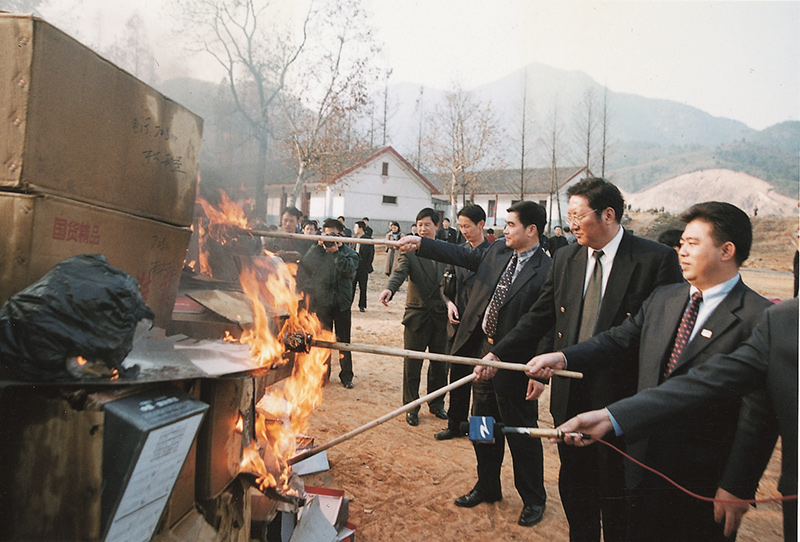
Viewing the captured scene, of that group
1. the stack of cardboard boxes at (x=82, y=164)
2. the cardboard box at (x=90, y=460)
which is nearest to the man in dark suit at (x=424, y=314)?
the stack of cardboard boxes at (x=82, y=164)

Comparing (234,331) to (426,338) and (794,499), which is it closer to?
(794,499)

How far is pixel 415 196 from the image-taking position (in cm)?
3919

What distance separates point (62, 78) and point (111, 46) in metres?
5.04

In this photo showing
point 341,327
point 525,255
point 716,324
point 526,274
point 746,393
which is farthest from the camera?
point 341,327

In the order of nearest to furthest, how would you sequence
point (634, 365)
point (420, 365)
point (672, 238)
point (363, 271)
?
1. point (634, 365)
2. point (672, 238)
3. point (420, 365)
4. point (363, 271)

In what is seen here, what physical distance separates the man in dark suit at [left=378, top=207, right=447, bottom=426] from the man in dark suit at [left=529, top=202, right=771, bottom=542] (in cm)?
352

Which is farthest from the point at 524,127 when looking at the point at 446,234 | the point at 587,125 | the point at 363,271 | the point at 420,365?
the point at 420,365

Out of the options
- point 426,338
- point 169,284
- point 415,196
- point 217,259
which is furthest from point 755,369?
point 415,196

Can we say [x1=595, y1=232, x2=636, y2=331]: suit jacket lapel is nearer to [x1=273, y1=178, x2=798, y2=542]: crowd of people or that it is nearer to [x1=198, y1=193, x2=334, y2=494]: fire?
[x1=273, y1=178, x2=798, y2=542]: crowd of people

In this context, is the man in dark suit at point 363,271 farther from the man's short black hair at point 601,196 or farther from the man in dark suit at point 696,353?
the man in dark suit at point 696,353

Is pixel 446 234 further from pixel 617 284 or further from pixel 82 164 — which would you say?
pixel 82 164

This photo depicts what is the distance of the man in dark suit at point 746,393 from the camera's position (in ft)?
5.85

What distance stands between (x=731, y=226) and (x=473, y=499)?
291cm

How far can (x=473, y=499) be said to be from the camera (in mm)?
4016
